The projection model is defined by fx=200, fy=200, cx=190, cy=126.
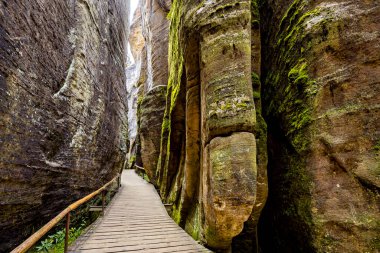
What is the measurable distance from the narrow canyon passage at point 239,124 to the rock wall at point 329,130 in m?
0.02

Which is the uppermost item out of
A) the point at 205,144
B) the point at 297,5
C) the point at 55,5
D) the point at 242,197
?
the point at 55,5

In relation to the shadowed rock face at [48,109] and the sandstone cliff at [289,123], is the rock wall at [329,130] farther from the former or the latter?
the shadowed rock face at [48,109]

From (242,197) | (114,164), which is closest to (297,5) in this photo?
(242,197)

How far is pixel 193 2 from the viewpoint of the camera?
5.96m

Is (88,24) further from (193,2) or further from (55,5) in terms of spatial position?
(193,2)

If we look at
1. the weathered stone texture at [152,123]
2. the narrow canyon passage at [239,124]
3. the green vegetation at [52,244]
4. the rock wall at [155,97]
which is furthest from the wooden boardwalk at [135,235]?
the rock wall at [155,97]

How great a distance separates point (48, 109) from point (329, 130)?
20.5 ft

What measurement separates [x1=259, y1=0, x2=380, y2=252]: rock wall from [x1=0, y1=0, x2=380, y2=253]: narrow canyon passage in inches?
0.8

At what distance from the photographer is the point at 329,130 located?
3721 mm

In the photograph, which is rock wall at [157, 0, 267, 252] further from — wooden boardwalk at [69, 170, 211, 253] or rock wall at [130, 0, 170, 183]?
rock wall at [130, 0, 170, 183]

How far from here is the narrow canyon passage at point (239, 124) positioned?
11.5 feet

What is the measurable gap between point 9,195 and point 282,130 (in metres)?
6.04

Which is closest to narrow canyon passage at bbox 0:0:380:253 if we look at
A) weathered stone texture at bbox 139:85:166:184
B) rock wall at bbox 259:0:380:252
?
rock wall at bbox 259:0:380:252

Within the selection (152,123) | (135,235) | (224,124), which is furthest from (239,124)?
(152,123)
